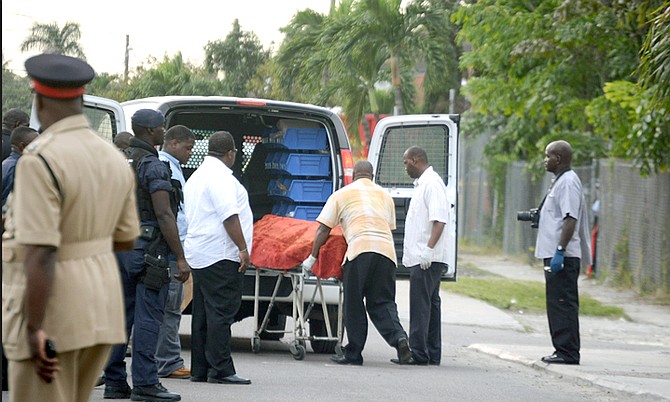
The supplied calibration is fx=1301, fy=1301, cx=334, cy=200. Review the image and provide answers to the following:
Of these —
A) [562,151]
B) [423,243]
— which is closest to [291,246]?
[423,243]

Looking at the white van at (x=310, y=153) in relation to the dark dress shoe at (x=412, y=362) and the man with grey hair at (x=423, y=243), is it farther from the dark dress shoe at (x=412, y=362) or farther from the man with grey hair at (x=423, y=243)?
the dark dress shoe at (x=412, y=362)

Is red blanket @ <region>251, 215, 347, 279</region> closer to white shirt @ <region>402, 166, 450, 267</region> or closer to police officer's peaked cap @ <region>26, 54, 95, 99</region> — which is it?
white shirt @ <region>402, 166, 450, 267</region>

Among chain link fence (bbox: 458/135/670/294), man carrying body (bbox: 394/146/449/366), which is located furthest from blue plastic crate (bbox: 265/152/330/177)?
chain link fence (bbox: 458/135/670/294)

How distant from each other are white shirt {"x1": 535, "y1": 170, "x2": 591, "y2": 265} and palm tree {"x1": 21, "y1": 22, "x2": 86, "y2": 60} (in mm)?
13411

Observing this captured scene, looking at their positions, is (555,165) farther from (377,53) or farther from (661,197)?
(377,53)

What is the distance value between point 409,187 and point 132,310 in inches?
199

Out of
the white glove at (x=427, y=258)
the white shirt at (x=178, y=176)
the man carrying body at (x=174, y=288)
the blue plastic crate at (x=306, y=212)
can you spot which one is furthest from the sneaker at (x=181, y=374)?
the blue plastic crate at (x=306, y=212)

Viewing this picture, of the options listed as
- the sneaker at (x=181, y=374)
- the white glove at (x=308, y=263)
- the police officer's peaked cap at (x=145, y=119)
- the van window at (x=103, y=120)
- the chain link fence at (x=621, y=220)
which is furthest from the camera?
the chain link fence at (x=621, y=220)

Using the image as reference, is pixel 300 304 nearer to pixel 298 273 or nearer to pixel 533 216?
pixel 298 273

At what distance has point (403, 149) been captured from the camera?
12930 mm

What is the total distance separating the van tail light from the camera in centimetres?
1166

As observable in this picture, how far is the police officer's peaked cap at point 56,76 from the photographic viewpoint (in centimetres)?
462

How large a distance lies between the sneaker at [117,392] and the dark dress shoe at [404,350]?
3.41 metres

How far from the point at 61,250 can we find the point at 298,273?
6635 mm
